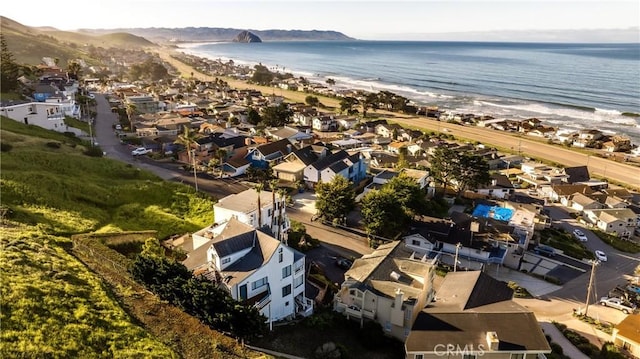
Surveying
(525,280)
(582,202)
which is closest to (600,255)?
(525,280)

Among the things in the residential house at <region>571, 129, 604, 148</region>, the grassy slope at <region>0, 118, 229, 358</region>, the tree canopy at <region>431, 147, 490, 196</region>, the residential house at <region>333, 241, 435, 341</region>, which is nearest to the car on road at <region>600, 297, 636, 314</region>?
the residential house at <region>333, 241, 435, 341</region>

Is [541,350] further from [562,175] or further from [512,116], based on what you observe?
[512,116]

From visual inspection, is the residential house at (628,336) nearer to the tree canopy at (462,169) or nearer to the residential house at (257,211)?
the residential house at (257,211)

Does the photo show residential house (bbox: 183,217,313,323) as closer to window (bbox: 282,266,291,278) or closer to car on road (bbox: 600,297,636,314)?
window (bbox: 282,266,291,278)

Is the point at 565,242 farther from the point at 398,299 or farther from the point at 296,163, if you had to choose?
the point at 296,163

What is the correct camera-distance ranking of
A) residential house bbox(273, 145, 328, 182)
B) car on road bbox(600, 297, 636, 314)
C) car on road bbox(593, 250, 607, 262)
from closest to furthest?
car on road bbox(600, 297, 636, 314), car on road bbox(593, 250, 607, 262), residential house bbox(273, 145, 328, 182)
